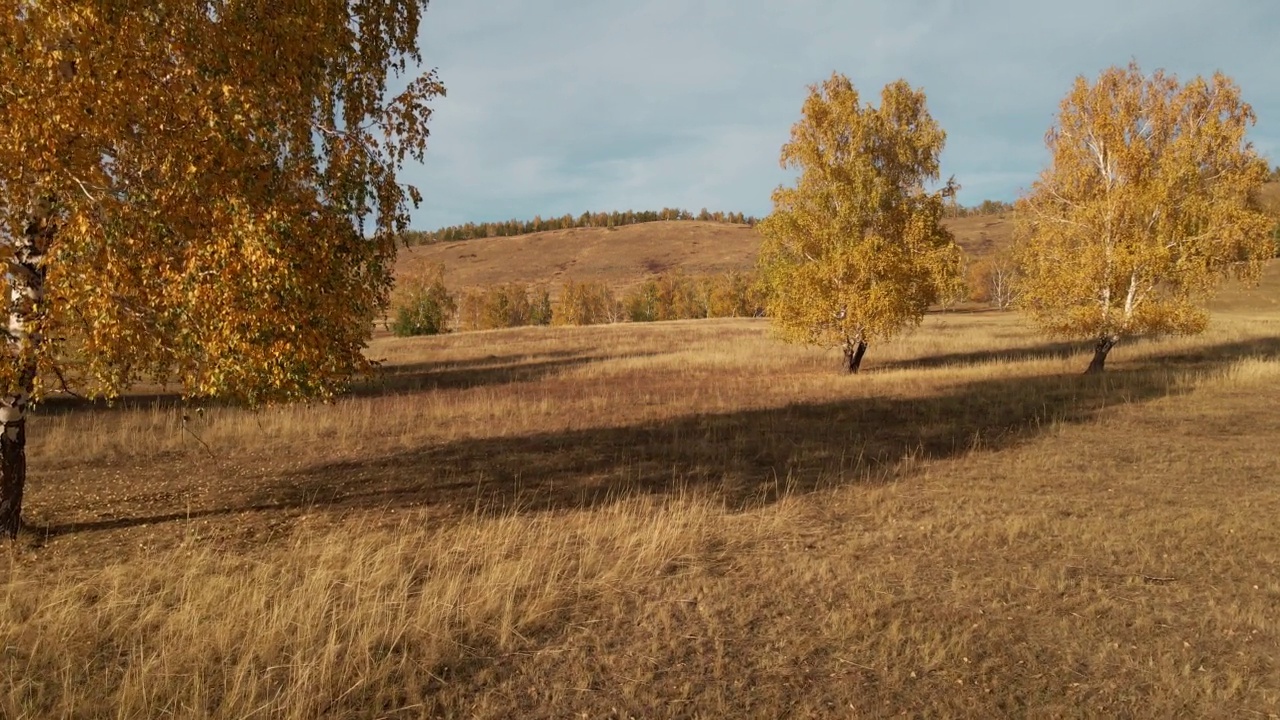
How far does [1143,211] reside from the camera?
19.0 meters

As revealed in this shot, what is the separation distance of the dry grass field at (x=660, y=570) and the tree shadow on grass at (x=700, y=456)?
106 millimetres

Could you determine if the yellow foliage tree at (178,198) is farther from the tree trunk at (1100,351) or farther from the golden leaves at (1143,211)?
the tree trunk at (1100,351)

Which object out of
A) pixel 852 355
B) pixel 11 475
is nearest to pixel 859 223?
pixel 852 355

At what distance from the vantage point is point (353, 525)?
861cm

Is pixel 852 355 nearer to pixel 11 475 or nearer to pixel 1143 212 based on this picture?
pixel 1143 212

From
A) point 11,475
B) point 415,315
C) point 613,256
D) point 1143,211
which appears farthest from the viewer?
point 613,256

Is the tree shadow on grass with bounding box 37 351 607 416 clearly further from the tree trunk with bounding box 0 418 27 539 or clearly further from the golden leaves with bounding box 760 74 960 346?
the golden leaves with bounding box 760 74 960 346

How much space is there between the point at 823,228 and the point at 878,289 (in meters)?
2.99

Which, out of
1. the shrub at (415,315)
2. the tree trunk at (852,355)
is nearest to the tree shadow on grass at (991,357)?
the tree trunk at (852,355)

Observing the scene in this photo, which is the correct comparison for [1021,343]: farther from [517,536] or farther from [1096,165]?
[517,536]

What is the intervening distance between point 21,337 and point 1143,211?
80.4 ft

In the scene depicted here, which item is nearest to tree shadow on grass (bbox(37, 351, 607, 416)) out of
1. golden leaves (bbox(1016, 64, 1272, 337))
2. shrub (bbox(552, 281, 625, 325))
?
golden leaves (bbox(1016, 64, 1272, 337))

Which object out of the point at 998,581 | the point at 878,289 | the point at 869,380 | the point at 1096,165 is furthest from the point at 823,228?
the point at 998,581

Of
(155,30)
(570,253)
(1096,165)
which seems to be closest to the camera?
(155,30)
